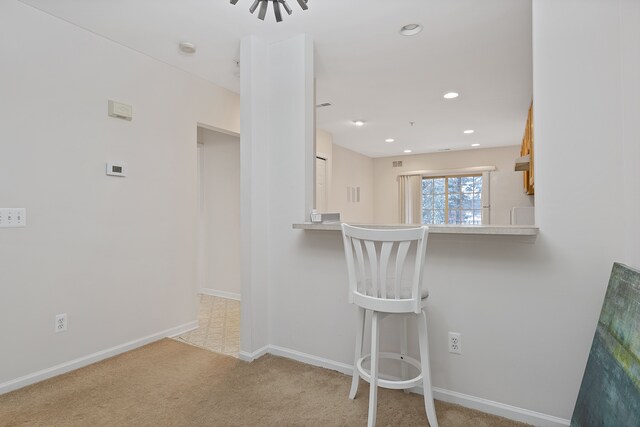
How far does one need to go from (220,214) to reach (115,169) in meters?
1.84

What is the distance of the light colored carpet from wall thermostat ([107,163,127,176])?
4.51 ft

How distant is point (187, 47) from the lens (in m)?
2.69

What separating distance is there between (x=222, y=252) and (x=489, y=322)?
3.33 m

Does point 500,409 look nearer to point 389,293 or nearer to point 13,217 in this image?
point 389,293

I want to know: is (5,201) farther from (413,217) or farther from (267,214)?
(413,217)

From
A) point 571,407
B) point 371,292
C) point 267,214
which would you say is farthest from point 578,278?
→ point 267,214

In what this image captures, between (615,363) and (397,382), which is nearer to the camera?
(615,363)

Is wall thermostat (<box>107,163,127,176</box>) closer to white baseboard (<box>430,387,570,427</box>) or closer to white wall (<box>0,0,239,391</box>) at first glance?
white wall (<box>0,0,239,391</box>)

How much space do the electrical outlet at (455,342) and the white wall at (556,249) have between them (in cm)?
3

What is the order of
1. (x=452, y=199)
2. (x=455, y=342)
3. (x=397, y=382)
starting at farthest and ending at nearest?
(x=452, y=199)
(x=455, y=342)
(x=397, y=382)

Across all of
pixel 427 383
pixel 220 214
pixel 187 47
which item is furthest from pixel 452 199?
pixel 427 383

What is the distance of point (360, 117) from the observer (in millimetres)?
4602

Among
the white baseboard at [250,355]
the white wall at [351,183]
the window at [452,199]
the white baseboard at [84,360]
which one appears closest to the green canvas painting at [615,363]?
the white baseboard at [250,355]

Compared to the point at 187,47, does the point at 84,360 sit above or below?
below
